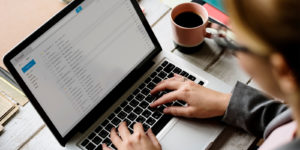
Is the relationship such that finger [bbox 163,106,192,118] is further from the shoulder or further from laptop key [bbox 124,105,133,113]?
the shoulder

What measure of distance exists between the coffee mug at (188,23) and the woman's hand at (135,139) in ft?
0.91

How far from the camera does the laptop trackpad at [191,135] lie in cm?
79

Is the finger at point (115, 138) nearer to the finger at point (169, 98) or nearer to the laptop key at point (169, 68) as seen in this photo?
the finger at point (169, 98)

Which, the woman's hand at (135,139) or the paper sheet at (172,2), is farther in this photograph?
the paper sheet at (172,2)

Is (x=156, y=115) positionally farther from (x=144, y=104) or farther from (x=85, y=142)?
(x=85, y=142)

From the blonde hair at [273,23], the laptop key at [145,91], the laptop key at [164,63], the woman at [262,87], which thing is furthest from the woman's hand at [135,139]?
the blonde hair at [273,23]

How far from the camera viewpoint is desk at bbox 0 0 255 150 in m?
0.84

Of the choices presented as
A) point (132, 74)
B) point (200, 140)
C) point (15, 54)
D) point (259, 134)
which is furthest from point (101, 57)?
point (259, 134)

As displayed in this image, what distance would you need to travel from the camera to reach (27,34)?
3.35 feet

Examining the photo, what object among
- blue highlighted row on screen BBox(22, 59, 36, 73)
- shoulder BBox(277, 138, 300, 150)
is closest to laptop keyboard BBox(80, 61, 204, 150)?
blue highlighted row on screen BBox(22, 59, 36, 73)

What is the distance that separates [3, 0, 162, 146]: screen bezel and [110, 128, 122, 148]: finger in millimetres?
62

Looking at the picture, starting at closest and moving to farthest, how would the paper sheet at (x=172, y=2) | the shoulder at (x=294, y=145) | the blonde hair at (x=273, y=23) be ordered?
the blonde hair at (x=273, y=23)
the shoulder at (x=294, y=145)
the paper sheet at (x=172, y=2)

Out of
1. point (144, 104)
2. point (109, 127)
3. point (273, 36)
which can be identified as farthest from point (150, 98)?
point (273, 36)

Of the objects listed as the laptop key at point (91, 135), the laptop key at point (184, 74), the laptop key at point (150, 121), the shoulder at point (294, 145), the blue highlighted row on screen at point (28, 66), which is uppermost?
the blue highlighted row on screen at point (28, 66)
